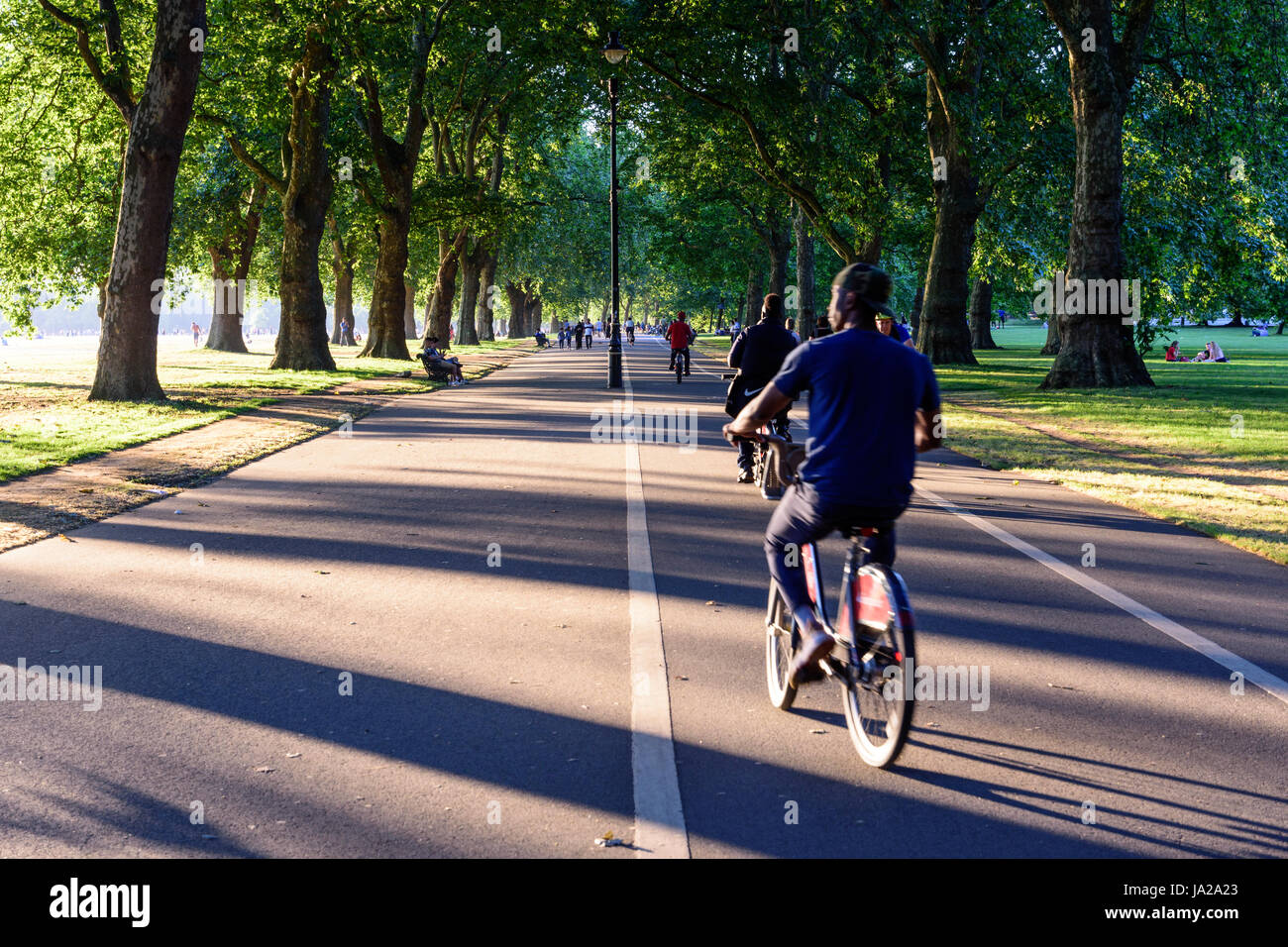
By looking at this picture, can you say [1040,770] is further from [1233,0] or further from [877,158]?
[877,158]

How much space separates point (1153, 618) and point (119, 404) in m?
18.1

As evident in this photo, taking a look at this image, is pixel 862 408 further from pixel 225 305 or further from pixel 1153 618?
pixel 225 305

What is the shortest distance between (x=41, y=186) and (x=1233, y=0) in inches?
1247

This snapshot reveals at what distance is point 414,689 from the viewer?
19.4ft

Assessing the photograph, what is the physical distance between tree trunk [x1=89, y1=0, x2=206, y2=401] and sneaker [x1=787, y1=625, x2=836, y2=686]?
1813 centimetres

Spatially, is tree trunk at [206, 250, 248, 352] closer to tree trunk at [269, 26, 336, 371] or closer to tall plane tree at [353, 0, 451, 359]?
tall plane tree at [353, 0, 451, 359]

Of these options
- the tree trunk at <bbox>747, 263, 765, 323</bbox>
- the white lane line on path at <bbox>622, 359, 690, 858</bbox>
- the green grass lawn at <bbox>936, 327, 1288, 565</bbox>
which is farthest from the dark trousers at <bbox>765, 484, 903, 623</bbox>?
the tree trunk at <bbox>747, 263, 765, 323</bbox>

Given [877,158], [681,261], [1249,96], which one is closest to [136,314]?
[1249,96]

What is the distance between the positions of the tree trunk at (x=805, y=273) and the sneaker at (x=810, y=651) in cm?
3923

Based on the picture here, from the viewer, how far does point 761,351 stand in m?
12.5

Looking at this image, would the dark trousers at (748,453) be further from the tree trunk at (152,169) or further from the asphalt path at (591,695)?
the tree trunk at (152,169)

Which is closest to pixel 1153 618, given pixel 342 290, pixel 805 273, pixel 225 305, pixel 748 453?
pixel 748 453

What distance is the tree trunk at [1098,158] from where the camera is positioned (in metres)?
24.9

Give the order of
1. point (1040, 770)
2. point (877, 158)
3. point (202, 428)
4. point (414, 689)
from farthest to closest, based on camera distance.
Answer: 1. point (877, 158)
2. point (202, 428)
3. point (414, 689)
4. point (1040, 770)
